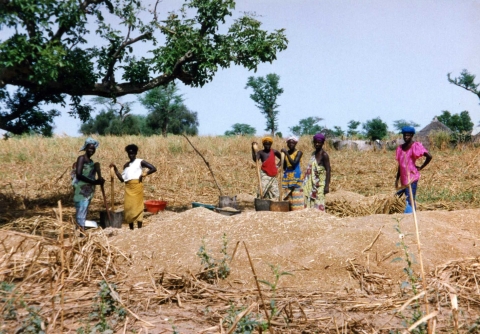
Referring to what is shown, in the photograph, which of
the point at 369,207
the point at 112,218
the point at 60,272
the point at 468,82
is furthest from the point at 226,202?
the point at 468,82

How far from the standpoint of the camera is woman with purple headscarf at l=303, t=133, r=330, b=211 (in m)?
7.49

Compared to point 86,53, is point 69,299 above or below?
below

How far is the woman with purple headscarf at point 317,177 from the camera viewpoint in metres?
7.49

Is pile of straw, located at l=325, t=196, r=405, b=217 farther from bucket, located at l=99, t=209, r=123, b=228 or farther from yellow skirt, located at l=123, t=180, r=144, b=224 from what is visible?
bucket, located at l=99, t=209, r=123, b=228

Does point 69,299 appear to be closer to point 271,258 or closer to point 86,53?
point 271,258

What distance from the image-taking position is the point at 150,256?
5602 millimetres

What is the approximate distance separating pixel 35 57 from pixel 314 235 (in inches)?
Result: 180

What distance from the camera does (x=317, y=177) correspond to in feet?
24.9

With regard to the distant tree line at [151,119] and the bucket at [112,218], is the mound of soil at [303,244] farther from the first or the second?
the distant tree line at [151,119]

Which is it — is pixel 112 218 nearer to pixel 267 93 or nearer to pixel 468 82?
pixel 468 82

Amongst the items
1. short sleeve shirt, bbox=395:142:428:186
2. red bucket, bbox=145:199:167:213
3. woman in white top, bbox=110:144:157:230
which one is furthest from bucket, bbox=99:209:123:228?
short sleeve shirt, bbox=395:142:428:186

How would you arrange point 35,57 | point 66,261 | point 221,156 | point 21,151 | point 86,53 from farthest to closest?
point 221,156
point 21,151
point 86,53
point 35,57
point 66,261

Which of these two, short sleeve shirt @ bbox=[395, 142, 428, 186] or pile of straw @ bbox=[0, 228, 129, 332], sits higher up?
short sleeve shirt @ bbox=[395, 142, 428, 186]

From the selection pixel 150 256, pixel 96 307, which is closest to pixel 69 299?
pixel 96 307
